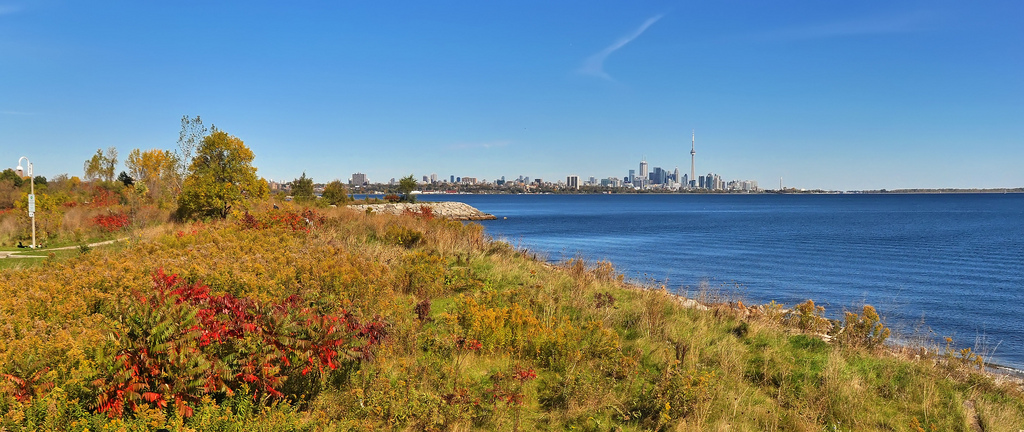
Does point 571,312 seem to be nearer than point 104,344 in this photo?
No

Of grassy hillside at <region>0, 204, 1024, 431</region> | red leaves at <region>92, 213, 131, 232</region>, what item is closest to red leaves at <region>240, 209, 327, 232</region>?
grassy hillside at <region>0, 204, 1024, 431</region>

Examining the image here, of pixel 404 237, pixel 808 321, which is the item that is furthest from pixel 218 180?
pixel 808 321

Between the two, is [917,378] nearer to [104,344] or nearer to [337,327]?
[337,327]

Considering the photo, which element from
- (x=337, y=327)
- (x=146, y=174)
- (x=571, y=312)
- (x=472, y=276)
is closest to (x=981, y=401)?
→ (x=571, y=312)

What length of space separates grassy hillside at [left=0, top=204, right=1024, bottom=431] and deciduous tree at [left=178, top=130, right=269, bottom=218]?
1516 cm

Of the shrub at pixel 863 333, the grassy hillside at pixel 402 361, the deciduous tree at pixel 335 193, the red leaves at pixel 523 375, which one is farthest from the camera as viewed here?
the deciduous tree at pixel 335 193

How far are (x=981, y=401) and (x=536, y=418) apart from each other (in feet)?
19.7

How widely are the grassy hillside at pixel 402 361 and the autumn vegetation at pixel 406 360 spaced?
0.09 feet

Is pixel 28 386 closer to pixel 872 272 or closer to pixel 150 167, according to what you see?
pixel 872 272

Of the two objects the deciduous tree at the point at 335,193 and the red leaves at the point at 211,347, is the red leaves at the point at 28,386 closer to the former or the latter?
the red leaves at the point at 211,347

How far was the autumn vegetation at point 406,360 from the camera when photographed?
490 cm

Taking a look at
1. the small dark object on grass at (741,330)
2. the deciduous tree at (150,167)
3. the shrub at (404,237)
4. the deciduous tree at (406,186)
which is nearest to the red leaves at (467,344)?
the small dark object on grass at (741,330)

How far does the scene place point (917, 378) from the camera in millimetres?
7805

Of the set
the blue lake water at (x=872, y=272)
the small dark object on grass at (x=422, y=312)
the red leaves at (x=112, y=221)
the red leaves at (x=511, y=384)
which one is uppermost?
the red leaves at (x=112, y=221)
